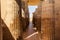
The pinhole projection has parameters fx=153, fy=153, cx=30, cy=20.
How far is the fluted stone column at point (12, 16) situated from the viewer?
719mm

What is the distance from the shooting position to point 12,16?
0.72 meters

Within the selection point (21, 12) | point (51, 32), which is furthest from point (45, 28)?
point (21, 12)

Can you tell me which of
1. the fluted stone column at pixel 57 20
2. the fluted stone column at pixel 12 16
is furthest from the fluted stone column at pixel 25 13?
the fluted stone column at pixel 57 20

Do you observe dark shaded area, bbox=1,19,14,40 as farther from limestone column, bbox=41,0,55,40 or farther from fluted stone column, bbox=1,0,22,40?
limestone column, bbox=41,0,55,40

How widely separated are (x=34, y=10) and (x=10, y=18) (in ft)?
0.40

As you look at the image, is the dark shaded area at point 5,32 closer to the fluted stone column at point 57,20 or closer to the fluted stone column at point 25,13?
the fluted stone column at point 25,13

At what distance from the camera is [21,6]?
739mm

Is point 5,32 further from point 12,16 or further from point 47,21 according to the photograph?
point 47,21

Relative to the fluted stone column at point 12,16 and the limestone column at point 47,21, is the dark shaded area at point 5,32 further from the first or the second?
the limestone column at point 47,21

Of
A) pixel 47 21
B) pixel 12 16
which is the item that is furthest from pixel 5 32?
pixel 47 21

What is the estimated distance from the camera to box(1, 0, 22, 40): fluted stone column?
0.72m

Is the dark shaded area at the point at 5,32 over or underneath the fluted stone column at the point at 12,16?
underneath

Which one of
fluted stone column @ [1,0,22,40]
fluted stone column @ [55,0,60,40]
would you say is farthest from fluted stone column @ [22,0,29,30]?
fluted stone column @ [55,0,60,40]

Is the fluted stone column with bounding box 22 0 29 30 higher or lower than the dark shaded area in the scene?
higher
